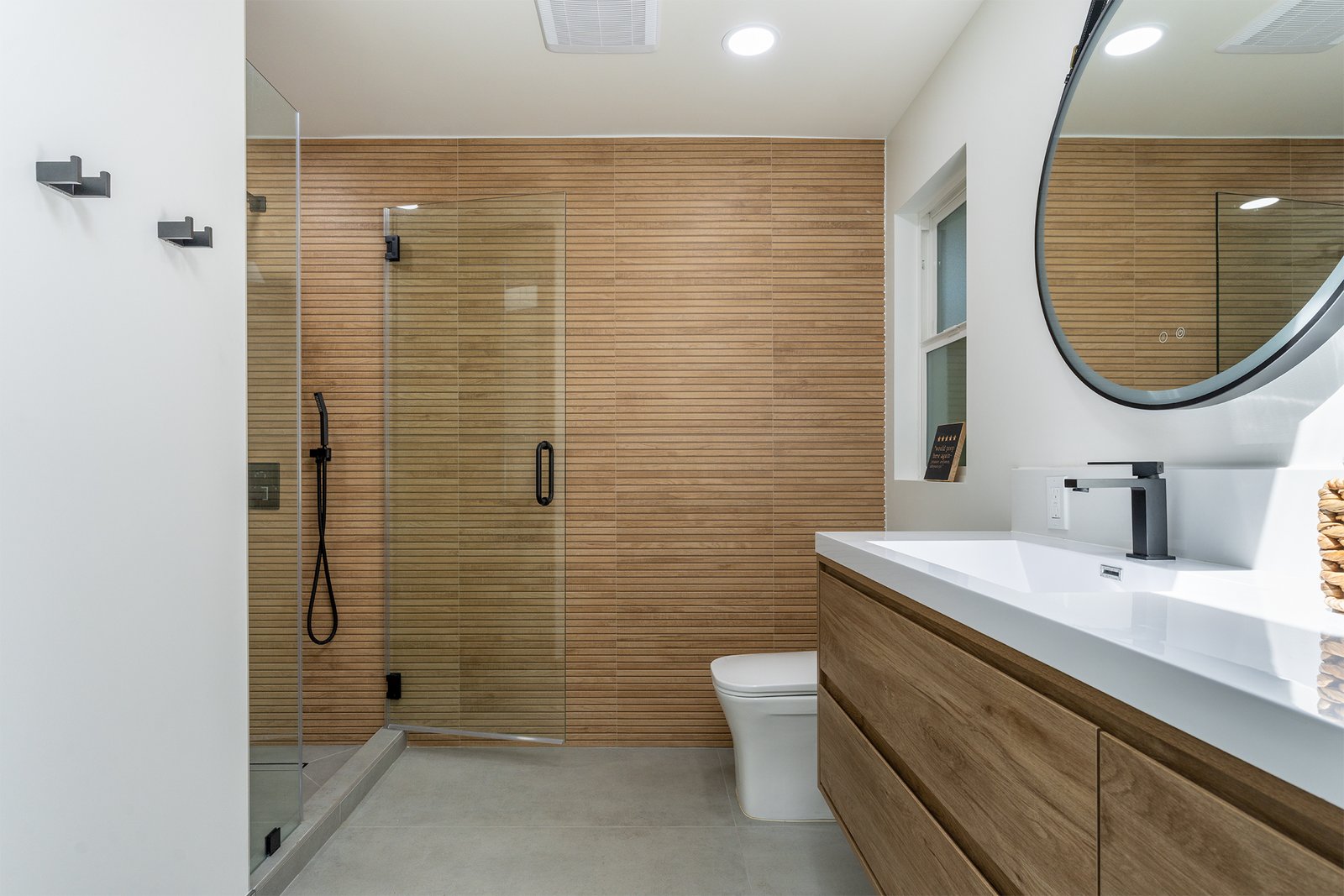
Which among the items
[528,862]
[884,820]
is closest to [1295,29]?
[884,820]

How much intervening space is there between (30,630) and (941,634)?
1396 mm

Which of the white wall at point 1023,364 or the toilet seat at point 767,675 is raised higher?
the white wall at point 1023,364

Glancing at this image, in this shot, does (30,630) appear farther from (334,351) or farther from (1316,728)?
(334,351)

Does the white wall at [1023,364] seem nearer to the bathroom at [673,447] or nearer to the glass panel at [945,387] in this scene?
the bathroom at [673,447]

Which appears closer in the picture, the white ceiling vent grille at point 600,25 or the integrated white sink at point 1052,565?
the integrated white sink at point 1052,565

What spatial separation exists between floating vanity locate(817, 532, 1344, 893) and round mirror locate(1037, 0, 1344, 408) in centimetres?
38

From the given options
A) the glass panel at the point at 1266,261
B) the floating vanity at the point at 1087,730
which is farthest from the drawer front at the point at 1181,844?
the glass panel at the point at 1266,261

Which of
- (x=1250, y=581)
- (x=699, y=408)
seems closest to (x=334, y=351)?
(x=699, y=408)

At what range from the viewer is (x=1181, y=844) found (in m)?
0.56

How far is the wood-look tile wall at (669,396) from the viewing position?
294 centimetres

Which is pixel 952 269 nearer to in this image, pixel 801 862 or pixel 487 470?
pixel 487 470

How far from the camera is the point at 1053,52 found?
1695mm

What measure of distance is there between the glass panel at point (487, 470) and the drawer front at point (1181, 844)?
2.33 m

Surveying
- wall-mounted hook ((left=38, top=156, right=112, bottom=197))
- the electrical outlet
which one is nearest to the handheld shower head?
wall-mounted hook ((left=38, top=156, right=112, bottom=197))
